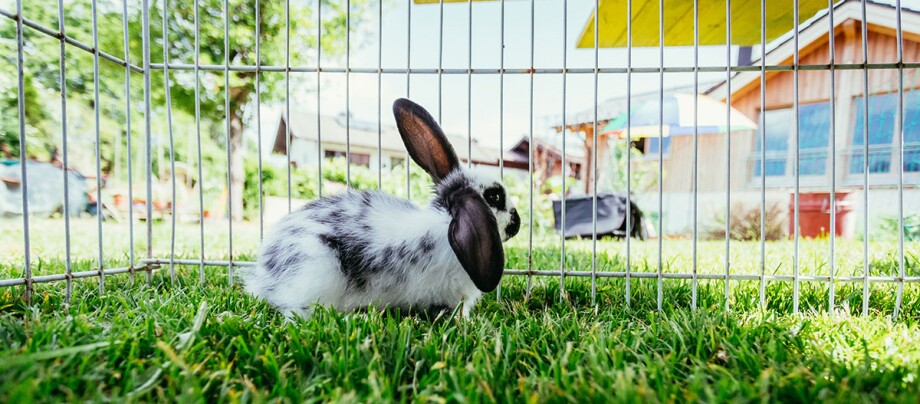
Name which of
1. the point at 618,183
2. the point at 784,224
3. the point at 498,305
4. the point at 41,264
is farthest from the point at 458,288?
the point at 618,183

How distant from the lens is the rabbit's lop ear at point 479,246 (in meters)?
1.52

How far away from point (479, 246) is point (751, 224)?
22.7 feet

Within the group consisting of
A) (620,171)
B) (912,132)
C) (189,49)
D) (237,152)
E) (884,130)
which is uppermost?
(189,49)

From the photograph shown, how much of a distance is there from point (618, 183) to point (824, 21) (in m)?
3.91

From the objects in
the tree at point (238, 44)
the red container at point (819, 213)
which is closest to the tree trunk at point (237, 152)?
the tree at point (238, 44)

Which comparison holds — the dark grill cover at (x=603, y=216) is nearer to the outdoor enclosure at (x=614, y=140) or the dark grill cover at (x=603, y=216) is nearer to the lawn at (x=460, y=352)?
the outdoor enclosure at (x=614, y=140)

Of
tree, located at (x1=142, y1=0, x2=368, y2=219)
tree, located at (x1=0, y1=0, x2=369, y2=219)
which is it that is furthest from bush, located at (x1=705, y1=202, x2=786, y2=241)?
tree, located at (x1=142, y1=0, x2=368, y2=219)

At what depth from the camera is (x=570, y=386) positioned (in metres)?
1.06

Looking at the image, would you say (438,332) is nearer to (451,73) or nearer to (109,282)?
(451,73)

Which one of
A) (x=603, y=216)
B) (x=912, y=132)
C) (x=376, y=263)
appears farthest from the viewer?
(x=603, y=216)

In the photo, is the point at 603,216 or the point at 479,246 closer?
the point at 479,246

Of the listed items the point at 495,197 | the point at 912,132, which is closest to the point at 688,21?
the point at 495,197

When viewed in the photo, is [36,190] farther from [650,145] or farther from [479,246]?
[650,145]

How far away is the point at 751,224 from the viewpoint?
7055 millimetres
